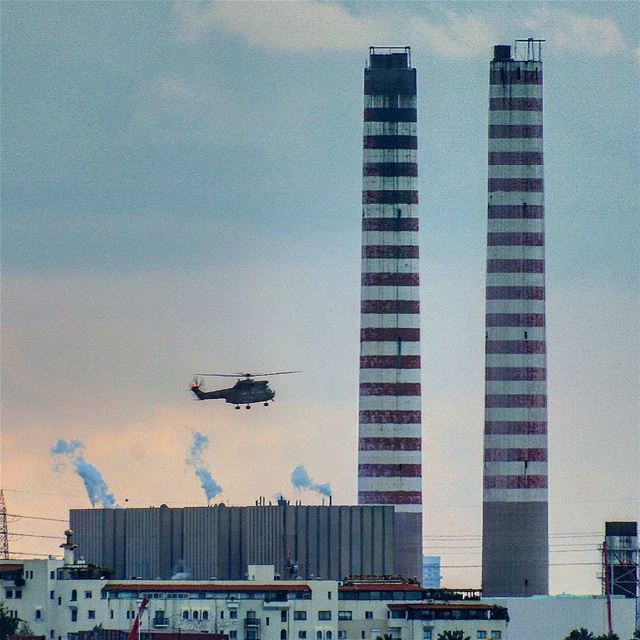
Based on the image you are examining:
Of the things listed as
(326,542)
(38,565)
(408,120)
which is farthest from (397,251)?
(38,565)

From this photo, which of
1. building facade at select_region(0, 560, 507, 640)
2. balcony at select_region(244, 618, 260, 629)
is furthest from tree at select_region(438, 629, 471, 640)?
balcony at select_region(244, 618, 260, 629)

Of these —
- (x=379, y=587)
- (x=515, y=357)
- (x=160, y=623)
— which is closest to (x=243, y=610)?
(x=160, y=623)

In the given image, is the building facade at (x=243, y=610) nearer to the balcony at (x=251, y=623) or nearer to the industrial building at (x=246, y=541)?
the balcony at (x=251, y=623)

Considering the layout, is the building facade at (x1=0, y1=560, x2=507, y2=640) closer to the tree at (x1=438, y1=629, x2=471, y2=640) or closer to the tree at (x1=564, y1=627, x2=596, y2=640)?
the tree at (x1=438, y1=629, x2=471, y2=640)

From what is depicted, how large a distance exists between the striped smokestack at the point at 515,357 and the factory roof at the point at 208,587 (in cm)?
1776

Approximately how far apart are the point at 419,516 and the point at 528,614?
453 inches

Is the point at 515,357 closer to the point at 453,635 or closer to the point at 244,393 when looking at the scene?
the point at 244,393

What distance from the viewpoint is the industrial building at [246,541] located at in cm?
14812

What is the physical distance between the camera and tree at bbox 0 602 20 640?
5384 inches

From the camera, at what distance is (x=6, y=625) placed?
13738 centimetres

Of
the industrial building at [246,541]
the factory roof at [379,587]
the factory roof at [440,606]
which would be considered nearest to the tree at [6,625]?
the industrial building at [246,541]

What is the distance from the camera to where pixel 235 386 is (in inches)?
6127

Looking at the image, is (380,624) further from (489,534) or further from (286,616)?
(489,534)

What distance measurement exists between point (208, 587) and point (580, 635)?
1801 centimetres
